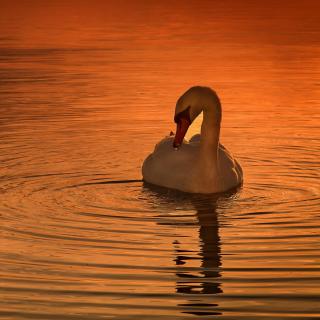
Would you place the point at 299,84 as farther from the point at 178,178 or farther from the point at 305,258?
the point at 305,258

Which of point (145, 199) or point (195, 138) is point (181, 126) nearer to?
point (195, 138)

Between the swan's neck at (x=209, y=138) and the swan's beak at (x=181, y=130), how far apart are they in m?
0.22

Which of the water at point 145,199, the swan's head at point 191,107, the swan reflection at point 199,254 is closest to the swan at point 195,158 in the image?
the swan's head at point 191,107

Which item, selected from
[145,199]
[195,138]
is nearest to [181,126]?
[195,138]

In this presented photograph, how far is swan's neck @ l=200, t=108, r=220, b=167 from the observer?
15273mm

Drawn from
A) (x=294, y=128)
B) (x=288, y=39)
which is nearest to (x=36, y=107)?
(x=294, y=128)

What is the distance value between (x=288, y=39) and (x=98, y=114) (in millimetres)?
18597

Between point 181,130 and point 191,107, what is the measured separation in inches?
12.8

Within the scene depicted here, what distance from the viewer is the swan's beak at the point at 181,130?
15.6 meters

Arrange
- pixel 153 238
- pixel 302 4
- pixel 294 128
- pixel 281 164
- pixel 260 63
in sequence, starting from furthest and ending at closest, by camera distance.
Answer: pixel 302 4
pixel 260 63
pixel 294 128
pixel 281 164
pixel 153 238

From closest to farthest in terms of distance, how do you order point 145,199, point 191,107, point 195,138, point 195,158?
1. point 145,199
2. point 195,158
3. point 191,107
4. point 195,138

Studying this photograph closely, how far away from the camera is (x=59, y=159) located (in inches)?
659

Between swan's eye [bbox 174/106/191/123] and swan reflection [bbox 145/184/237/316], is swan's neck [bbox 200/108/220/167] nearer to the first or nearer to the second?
swan's eye [bbox 174/106/191/123]

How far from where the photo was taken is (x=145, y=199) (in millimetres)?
14609
